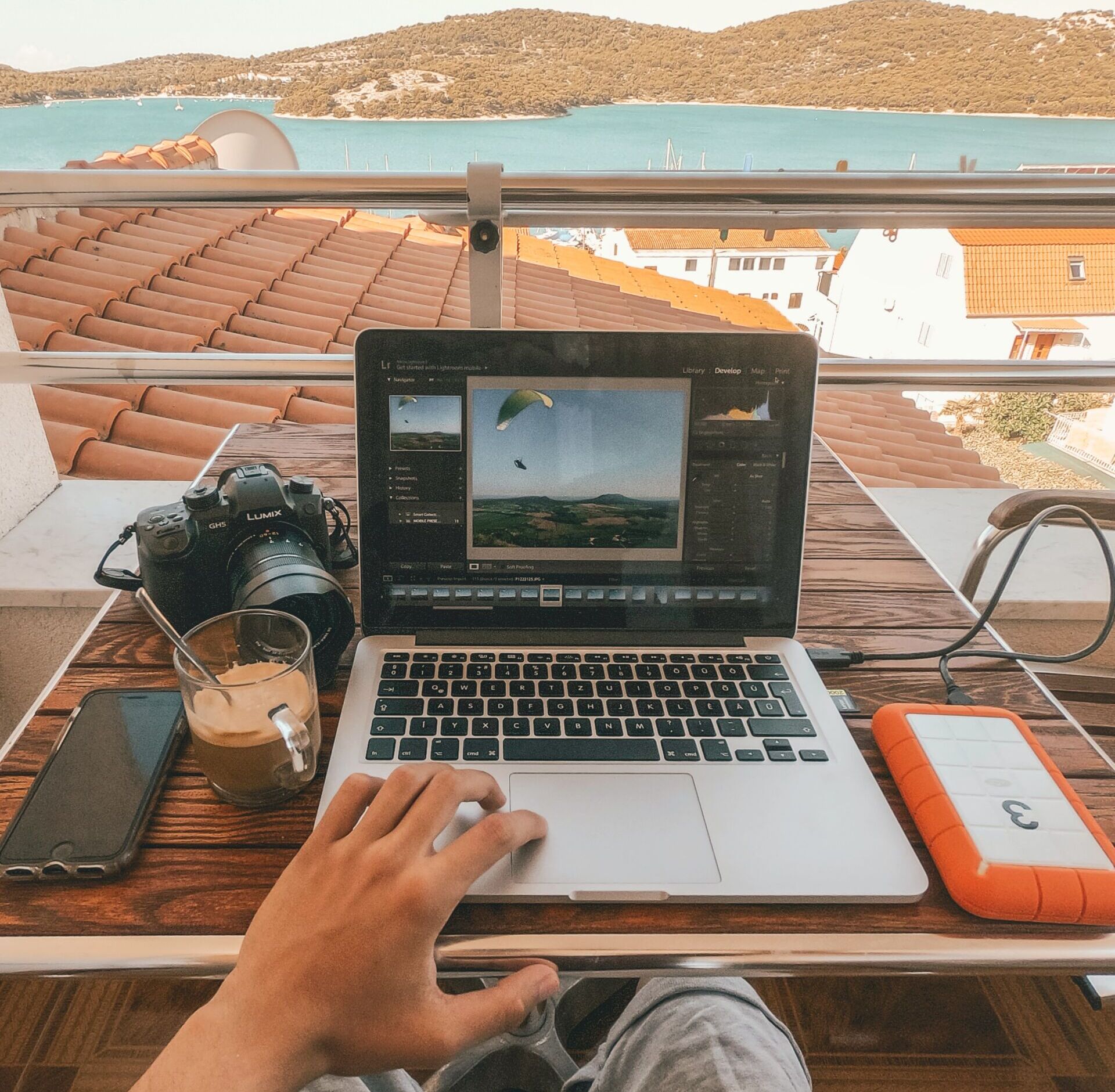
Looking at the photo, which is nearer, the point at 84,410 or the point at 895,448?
the point at 84,410

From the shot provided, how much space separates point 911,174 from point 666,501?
58 centimetres

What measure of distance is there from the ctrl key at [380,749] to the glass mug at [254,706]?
0.04m

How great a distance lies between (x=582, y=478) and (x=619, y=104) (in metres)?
15.1

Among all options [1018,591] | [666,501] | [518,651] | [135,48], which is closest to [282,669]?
[518,651]

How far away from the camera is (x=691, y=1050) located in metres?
0.58

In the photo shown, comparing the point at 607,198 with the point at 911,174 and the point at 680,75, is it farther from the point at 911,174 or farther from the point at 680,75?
the point at 680,75

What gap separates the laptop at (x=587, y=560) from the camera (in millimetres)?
548

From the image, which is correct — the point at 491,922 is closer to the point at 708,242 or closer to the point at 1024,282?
the point at 708,242

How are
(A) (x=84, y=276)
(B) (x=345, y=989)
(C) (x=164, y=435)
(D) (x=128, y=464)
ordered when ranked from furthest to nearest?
(A) (x=84, y=276) → (C) (x=164, y=435) → (D) (x=128, y=464) → (B) (x=345, y=989)

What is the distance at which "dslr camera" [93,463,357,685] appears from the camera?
58cm

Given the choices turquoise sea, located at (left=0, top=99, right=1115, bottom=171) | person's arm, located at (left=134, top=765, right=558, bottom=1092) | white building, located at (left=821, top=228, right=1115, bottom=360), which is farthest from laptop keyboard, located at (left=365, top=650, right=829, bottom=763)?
white building, located at (left=821, top=228, right=1115, bottom=360)

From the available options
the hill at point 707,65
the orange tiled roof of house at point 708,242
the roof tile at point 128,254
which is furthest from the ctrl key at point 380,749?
the hill at point 707,65

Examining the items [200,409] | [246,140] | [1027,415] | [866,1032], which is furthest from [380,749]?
[1027,415]

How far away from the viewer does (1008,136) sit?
52.2 ft
